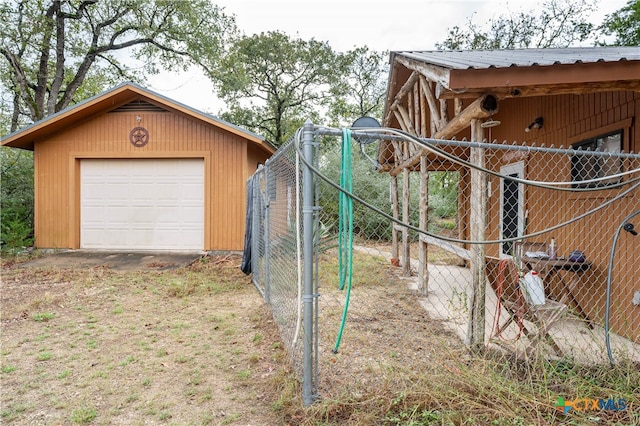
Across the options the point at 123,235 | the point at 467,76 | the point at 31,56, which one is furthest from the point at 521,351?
the point at 31,56

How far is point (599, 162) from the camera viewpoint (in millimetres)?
4203

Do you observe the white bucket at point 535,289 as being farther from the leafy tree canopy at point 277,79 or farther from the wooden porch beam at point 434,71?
the leafy tree canopy at point 277,79

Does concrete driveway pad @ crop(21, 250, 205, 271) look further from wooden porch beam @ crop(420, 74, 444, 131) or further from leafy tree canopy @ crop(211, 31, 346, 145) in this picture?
leafy tree canopy @ crop(211, 31, 346, 145)

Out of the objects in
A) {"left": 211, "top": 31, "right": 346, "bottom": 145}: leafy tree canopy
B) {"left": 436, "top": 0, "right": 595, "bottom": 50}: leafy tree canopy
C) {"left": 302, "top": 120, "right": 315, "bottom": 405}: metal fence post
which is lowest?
{"left": 302, "top": 120, "right": 315, "bottom": 405}: metal fence post

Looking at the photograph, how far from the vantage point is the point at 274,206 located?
4.29 meters

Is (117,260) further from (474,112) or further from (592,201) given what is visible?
(592,201)

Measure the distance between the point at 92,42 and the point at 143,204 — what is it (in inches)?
481

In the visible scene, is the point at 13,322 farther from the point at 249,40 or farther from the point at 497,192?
the point at 249,40

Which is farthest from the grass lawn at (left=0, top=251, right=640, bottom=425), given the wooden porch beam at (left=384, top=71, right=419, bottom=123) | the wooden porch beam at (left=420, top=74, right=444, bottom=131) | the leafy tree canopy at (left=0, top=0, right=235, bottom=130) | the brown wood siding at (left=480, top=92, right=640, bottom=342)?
the leafy tree canopy at (left=0, top=0, right=235, bottom=130)

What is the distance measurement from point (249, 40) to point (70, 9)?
304 inches

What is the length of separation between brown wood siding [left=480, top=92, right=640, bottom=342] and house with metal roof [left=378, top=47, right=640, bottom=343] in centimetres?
1

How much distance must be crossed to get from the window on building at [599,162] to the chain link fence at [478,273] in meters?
0.02

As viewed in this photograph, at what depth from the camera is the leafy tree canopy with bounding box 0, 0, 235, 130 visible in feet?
47.9

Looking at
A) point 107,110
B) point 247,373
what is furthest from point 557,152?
point 107,110
